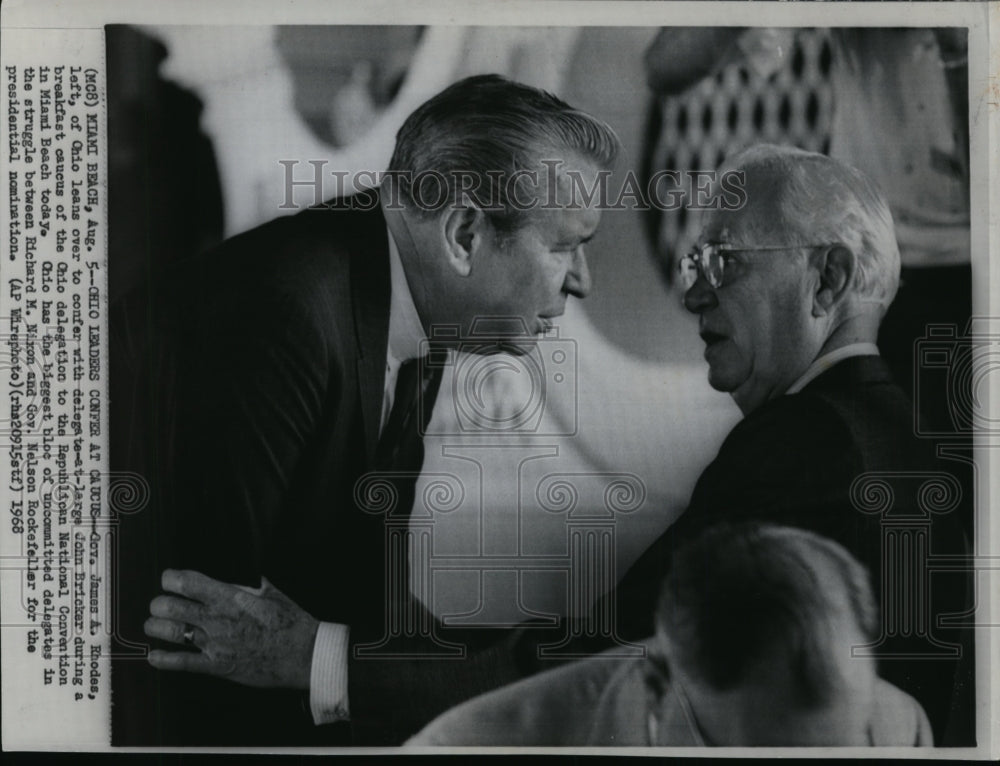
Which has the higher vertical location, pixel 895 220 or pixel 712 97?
pixel 712 97

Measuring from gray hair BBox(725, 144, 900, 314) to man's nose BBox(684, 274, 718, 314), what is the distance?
0.85 feet

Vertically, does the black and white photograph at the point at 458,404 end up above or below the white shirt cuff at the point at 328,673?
above

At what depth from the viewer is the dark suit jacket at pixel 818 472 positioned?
244 cm

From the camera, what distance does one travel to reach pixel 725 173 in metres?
2.48

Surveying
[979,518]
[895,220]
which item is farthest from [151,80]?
[979,518]

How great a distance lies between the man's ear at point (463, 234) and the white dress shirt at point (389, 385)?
0.14 m

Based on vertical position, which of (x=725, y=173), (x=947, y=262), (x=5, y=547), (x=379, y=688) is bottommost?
(x=379, y=688)

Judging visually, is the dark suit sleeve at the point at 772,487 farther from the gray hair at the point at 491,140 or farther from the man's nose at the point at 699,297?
the gray hair at the point at 491,140

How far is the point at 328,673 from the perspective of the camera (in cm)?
242

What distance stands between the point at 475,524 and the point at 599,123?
1.08 metres

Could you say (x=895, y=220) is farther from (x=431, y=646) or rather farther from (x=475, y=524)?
(x=431, y=646)

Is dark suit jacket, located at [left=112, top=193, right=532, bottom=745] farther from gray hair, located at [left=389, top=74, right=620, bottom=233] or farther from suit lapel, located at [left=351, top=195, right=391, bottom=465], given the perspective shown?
gray hair, located at [left=389, top=74, right=620, bottom=233]

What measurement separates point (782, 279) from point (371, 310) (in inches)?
41.3

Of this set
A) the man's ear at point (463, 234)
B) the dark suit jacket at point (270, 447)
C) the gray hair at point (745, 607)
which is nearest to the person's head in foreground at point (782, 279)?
the gray hair at point (745, 607)
